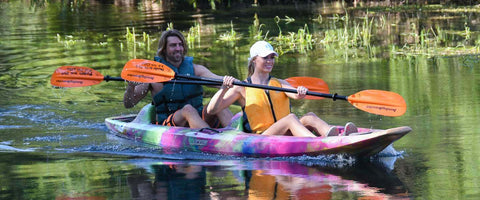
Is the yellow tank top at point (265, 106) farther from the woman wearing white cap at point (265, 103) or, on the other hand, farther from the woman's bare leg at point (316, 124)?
the woman's bare leg at point (316, 124)

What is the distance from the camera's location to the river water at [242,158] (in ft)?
19.4

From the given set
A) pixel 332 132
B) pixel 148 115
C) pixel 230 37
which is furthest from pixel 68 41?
pixel 332 132

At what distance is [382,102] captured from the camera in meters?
7.12

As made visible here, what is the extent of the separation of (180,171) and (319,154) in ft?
3.51

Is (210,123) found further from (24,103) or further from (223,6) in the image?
(223,6)

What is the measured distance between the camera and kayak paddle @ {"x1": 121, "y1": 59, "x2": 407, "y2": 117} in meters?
7.04

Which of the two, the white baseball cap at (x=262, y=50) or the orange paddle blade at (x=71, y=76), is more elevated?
the white baseball cap at (x=262, y=50)

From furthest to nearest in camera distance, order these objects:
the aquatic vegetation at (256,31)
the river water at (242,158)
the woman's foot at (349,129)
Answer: the aquatic vegetation at (256,31) < the woman's foot at (349,129) < the river water at (242,158)

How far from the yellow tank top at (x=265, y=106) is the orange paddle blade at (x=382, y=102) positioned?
0.55m

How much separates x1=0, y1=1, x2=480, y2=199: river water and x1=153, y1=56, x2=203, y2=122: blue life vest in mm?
430

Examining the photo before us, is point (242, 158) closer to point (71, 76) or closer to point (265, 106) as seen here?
point (265, 106)

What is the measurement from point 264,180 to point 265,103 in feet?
3.70

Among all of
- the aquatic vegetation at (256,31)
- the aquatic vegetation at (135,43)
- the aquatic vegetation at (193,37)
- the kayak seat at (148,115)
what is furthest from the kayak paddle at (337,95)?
the aquatic vegetation at (193,37)

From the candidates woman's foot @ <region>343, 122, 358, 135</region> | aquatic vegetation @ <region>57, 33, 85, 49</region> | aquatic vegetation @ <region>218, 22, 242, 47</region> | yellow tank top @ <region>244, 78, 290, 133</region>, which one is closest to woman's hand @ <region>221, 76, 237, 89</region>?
yellow tank top @ <region>244, 78, 290, 133</region>
